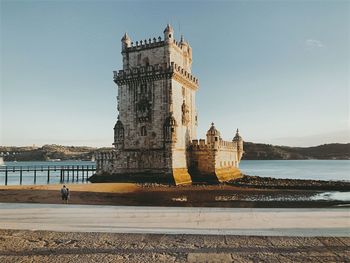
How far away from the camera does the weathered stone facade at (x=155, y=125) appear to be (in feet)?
123

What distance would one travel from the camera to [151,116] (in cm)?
3872

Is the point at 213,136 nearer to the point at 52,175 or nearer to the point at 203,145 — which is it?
the point at 203,145

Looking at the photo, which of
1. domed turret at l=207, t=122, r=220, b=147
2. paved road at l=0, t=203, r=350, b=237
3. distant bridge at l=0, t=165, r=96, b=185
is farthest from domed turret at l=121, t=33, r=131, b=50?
paved road at l=0, t=203, r=350, b=237

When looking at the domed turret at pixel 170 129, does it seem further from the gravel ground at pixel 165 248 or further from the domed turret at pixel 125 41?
the gravel ground at pixel 165 248

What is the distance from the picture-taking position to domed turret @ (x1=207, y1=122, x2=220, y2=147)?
39.9 metres

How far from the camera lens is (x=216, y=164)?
4012cm

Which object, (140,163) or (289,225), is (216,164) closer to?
(140,163)

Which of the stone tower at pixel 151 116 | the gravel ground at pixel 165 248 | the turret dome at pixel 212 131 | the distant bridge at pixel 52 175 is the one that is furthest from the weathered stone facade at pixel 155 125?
the gravel ground at pixel 165 248

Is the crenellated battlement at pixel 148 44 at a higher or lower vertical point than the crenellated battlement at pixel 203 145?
higher

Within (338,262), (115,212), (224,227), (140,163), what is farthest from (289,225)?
(140,163)

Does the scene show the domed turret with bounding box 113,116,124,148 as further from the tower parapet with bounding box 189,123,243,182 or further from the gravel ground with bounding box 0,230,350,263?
the gravel ground with bounding box 0,230,350,263

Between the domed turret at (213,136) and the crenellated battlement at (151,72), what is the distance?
7.27m

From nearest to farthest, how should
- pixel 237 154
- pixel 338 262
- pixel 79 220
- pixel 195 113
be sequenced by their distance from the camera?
pixel 338 262
pixel 79 220
pixel 195 113
pixel 237 154

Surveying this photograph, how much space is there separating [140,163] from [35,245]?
2914 centimetres
